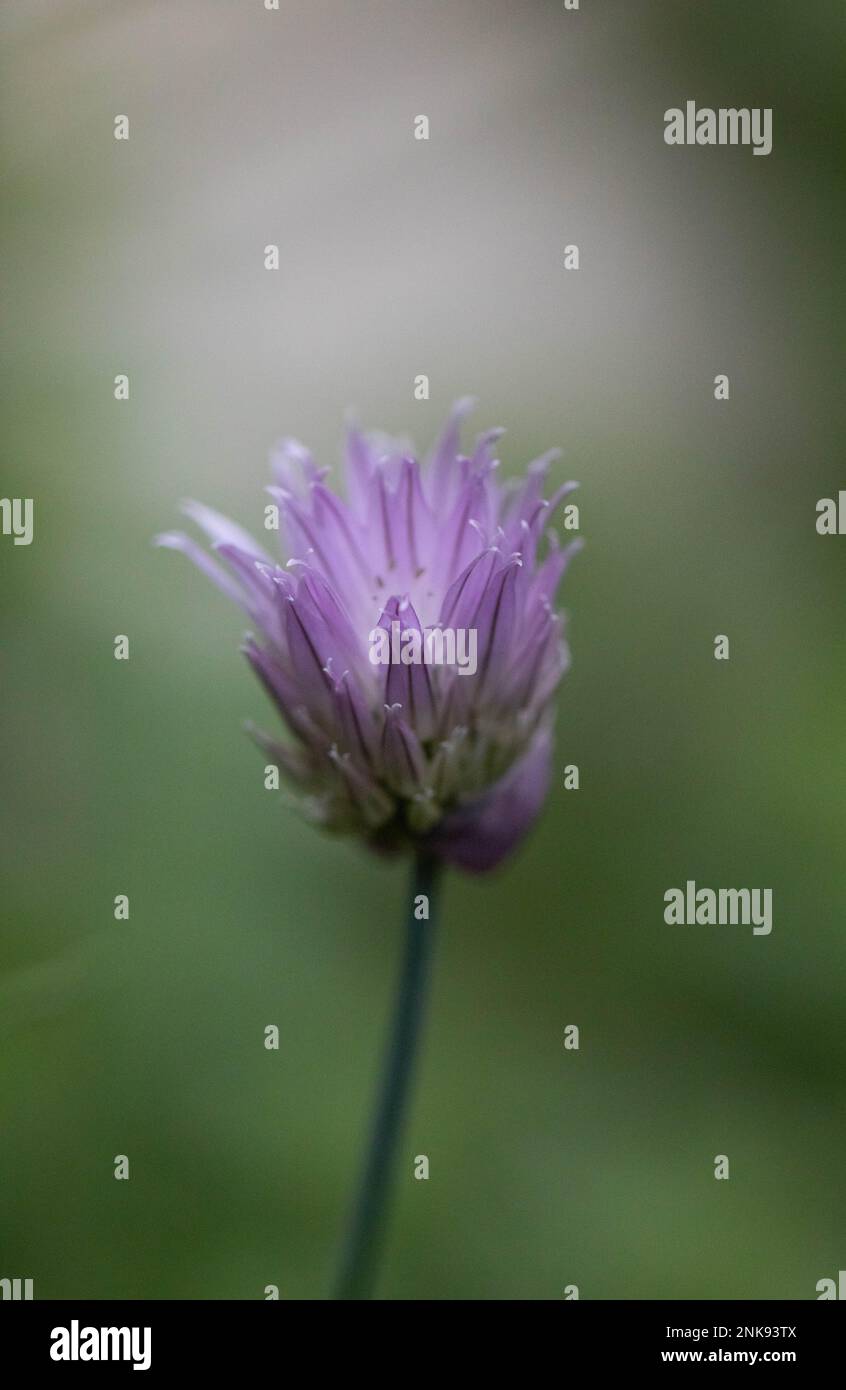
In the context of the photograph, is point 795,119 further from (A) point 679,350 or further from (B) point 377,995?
(B) point 377,995
